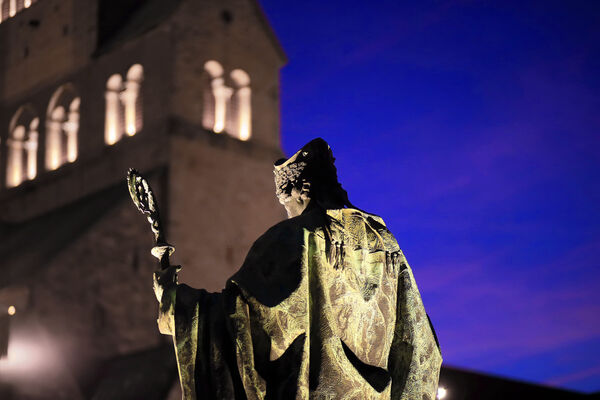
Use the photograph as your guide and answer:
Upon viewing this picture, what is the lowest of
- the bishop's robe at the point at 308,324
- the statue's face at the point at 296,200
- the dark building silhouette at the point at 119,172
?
the bishop's robe at the point at 308,324

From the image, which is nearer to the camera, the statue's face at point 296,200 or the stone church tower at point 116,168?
the statue's face at point 296,200

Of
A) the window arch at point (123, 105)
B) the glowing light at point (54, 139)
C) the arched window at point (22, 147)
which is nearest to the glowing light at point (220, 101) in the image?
the window arch at point (123, 105)

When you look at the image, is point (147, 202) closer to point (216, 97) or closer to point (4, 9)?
point (216, 97)

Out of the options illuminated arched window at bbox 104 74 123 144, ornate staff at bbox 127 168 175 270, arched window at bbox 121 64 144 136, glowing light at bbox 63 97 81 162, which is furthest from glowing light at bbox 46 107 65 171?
ornate staff at bbox 127 168 175 270

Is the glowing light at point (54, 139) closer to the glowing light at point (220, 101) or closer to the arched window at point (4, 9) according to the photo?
the glowing light at point (220, 101)

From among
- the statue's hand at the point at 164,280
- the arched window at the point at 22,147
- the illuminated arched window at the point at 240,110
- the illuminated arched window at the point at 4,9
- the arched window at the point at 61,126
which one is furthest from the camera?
the illuminated arched window at the point at 4,9

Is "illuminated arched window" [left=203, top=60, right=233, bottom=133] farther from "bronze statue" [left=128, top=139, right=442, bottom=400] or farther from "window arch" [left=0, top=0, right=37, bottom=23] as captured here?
"bronze statue" [left=128, top=139, right=442, bottom=400]

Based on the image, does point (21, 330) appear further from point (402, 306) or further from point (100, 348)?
point (402, 306)

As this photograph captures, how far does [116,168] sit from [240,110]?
11.6 ft

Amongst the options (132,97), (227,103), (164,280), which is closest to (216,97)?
(227,103)

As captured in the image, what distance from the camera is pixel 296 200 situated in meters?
5.41

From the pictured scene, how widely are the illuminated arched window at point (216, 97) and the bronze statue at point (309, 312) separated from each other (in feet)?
77.6

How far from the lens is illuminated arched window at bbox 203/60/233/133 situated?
28969 mm

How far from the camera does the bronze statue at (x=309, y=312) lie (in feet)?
15.9
